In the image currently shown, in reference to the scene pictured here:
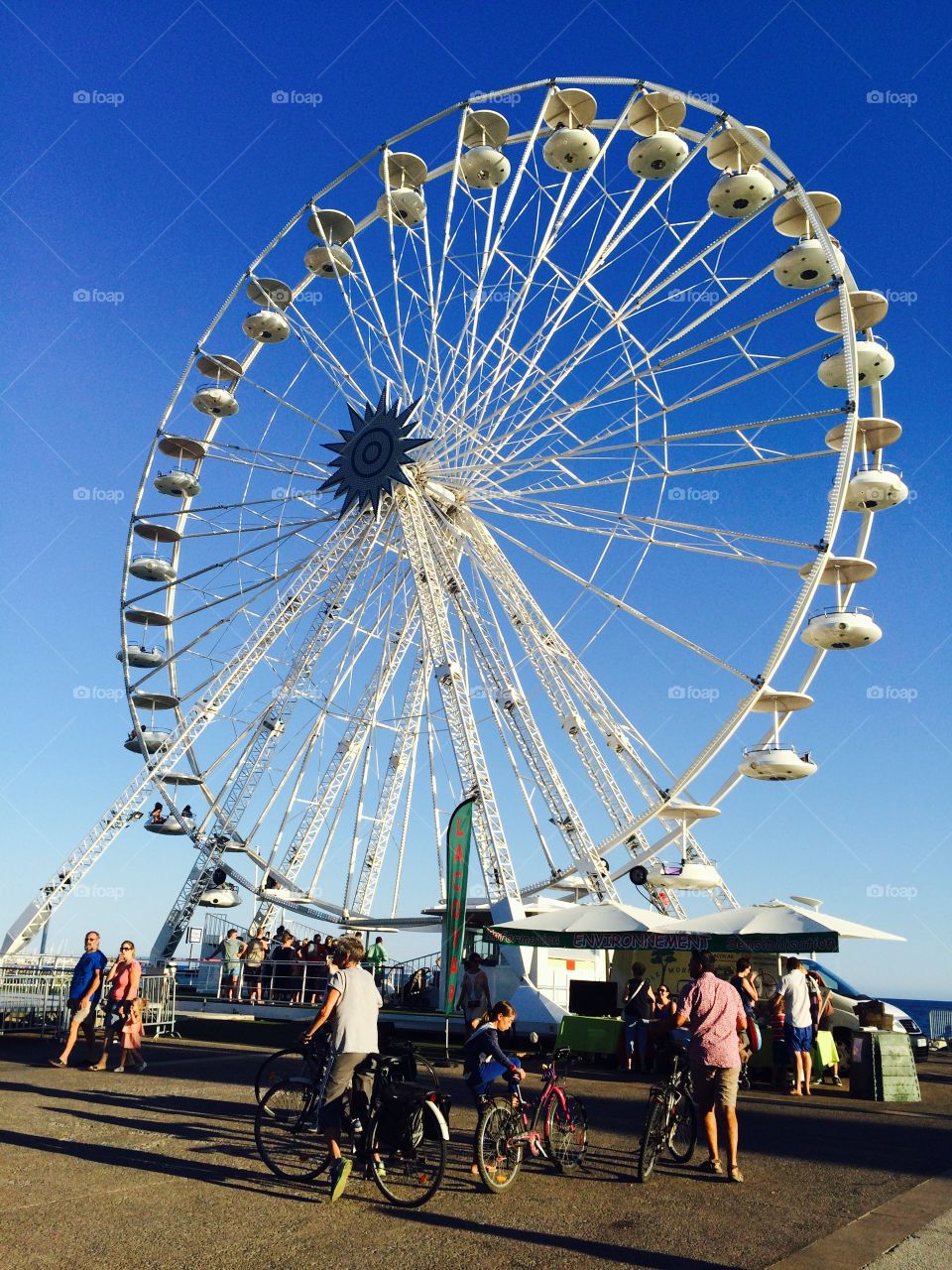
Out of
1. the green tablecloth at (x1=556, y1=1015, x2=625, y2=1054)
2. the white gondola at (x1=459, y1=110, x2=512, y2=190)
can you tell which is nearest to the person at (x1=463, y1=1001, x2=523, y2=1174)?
the green tablecloth at (x1=556, y1=1015, x2=625, y2=1054)

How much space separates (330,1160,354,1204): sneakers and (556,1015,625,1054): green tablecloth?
9.56 metres

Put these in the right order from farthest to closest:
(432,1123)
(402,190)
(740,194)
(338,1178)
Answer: (402,190) → (740,194) → (432,1123) → (338,1178)

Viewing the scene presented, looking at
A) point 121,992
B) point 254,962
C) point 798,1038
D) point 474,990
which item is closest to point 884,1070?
point 798,1038

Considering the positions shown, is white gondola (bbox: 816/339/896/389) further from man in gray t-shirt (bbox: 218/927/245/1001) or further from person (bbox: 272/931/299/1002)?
man in gray t-shirt (bbox: 218/927/245/1001)

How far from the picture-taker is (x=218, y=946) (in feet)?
91.0

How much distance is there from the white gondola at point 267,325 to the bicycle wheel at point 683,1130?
21665 millimetres

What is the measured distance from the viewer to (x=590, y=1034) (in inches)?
619

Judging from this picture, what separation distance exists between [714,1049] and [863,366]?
16762mm

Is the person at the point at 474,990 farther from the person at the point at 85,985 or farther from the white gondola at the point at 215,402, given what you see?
the white gondola at the point at 215,402

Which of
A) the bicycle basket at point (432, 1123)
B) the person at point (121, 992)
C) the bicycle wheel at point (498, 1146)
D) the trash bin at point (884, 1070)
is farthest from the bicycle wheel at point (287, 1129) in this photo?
the trash bin at point (884, 1070)

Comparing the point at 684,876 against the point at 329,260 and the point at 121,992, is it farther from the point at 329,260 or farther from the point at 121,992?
the point at 329,260

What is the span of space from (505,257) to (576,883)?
14.3 meters

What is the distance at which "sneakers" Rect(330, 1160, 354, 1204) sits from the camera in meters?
6.57

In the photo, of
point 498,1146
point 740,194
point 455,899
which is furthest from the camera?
point 740,194
